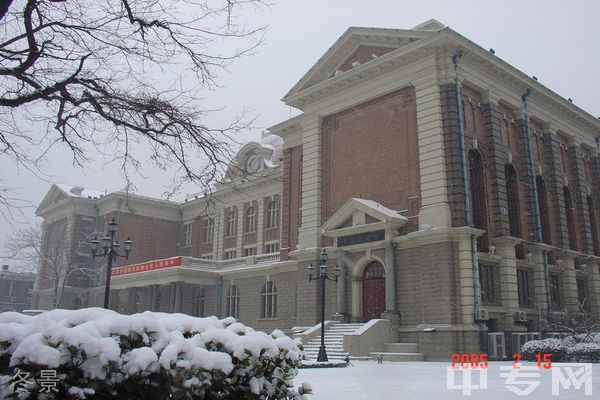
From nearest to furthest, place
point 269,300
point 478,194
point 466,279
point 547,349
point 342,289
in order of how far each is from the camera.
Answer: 1. point 547,349
2. point 466,279
3. point 478,194
4. point 342,289
5. point 269,300

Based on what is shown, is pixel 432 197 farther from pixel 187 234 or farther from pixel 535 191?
pixel 187 234

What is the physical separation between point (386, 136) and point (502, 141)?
20.0ft

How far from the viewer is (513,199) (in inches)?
1096

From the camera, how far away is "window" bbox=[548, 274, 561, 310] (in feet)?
93.6

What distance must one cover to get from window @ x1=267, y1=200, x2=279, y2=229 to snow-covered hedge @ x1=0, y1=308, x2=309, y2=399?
35.5 metres

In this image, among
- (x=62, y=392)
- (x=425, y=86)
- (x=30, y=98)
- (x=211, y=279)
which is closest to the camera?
(x=62, y=392)

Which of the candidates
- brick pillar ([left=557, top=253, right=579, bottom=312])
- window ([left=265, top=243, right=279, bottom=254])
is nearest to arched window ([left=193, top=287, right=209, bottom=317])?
window ([left=265, top=243, right=279, bottom=254])

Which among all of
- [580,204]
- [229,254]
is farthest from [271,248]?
[580,204]

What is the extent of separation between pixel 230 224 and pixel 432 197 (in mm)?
24539

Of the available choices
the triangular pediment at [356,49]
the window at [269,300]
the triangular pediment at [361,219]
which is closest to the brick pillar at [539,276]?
the triangular pediment at [361,219]

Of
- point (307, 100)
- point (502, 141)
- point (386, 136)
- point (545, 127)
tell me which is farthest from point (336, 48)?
point (545, 127)

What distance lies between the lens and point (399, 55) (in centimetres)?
2612

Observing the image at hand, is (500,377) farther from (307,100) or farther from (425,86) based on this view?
(307,100)

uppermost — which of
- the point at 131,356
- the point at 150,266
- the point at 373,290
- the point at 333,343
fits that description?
the point at 150,266
